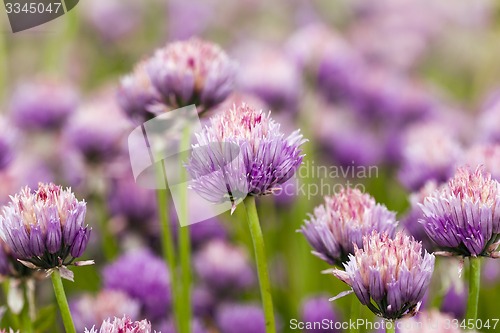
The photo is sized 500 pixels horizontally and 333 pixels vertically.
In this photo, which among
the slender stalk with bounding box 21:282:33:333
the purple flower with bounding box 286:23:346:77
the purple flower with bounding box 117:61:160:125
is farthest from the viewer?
the purple flower with bounding box 286:23:346:77

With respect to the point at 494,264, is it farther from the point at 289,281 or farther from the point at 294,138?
the point at 294,138

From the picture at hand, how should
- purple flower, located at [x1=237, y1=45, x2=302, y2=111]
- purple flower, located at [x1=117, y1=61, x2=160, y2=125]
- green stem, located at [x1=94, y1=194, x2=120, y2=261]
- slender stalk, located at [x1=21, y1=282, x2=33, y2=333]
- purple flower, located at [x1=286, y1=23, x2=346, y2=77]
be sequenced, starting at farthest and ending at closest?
purple flower, located at [x1=286, y1=23, x2=346, y2=77]
purple flower, located at [x1=237, y1=45, x2=302, y2=111]
green stem, located at [x1=94, y1=194, x2=120, y2=261]
purple flower, located at [x1=117, y1=61, x2=160, y2=125]
slender stalk, located at [x1=21, y1=282, x2=33, y2=333]

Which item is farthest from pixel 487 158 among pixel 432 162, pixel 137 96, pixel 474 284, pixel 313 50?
pixel 313 50

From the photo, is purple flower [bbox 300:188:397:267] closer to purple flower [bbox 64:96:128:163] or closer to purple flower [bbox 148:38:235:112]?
purple flower [bbox 148:38:235:112]

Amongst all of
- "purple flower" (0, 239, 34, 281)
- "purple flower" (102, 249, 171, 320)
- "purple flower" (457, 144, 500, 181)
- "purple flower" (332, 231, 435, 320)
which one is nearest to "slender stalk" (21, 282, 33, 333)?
"purple flower" (0, 239, 34, 281)

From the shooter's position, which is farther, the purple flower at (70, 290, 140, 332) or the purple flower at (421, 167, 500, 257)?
the purple flower at (70, 290, 140, 332)

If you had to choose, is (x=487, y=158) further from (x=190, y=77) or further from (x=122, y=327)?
(x=122, y=327)
